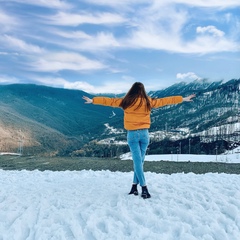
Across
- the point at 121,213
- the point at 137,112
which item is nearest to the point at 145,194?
the point at 121,213

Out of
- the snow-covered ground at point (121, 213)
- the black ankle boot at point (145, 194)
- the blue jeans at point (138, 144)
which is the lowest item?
the snow-covered ground at point (121, 213)

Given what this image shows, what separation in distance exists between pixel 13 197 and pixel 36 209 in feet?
4.65

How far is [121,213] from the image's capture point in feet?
24.8

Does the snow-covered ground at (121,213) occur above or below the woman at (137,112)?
below

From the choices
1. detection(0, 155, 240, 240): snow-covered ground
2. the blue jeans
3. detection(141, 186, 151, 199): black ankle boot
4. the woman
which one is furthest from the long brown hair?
detection(0, 155, 240, 240): snow-covered ground

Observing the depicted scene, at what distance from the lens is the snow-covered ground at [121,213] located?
6766 mm

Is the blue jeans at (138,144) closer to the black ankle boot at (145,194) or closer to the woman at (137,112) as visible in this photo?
the woman at (137,112)

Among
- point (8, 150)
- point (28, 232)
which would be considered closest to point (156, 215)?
point (28, 232)

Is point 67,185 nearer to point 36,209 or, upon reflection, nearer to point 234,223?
point 36,209

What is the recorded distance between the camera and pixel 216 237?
6.61m

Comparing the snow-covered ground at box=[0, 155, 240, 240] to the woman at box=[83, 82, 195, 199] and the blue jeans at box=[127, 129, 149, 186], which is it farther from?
the woman at box=[83, 82, 195, 199]

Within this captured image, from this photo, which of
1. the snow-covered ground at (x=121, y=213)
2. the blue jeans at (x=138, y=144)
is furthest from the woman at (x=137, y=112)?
the snow-covered ground at (x=121, y=213)

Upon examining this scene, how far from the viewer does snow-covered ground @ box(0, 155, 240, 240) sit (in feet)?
22.2

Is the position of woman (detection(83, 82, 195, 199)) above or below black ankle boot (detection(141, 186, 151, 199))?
above
